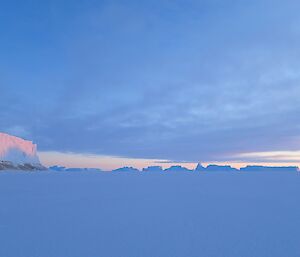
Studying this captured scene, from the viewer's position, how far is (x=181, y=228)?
434 centimetres

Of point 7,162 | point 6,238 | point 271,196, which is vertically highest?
point 7,162

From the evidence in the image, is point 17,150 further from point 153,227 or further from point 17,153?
point 153,227

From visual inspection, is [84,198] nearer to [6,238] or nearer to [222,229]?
[6,238]

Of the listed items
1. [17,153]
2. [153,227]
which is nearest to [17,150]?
[17,153]

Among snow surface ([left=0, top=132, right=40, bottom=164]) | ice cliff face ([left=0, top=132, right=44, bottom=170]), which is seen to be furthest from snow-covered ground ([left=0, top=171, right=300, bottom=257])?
snow surface ([left=0, top=132, right=40, bottom=164])

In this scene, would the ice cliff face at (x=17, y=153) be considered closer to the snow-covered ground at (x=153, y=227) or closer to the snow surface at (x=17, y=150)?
the snow surface at (x=17, y=150)

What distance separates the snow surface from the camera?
6394 cm

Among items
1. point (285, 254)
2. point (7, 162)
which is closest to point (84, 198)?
point (285, 254)

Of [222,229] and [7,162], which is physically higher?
[7,162]

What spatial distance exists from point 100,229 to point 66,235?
473mm

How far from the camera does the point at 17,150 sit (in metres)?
68.3

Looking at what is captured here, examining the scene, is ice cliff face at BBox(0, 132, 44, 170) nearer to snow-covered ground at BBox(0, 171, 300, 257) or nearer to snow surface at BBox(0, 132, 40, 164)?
snow surface at BBox(0, 132, 40, 164)

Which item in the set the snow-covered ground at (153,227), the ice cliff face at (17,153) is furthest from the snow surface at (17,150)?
the snow-covered ground at (153,227)

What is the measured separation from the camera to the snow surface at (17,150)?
6394 centimetres
